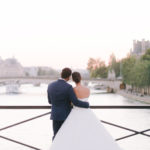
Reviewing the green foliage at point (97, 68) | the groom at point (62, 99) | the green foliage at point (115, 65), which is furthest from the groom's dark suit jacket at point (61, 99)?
the green foliage at point (97, 68)

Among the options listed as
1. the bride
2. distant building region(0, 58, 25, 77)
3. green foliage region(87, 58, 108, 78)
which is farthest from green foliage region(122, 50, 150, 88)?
distant building region(0, 58, 25, 77)

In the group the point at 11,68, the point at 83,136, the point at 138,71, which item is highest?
the point at 11,68

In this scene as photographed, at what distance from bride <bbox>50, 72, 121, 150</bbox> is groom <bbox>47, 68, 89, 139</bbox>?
90 millimetres

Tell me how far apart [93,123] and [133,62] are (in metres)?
51.1

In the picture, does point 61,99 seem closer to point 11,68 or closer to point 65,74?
point 65,74

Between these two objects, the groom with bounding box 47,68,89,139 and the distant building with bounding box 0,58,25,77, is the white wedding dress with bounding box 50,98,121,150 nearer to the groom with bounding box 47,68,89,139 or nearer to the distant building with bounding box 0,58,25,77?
the groom with bounding box 47,68,89,139

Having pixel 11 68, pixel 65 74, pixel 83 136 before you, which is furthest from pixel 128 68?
pixel 11 68

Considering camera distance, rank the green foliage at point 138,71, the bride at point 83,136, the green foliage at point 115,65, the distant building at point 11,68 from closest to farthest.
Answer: the bride at point 83,136
the green foliage at point 138,71
the green foliage at point 115,65
the distant building at point 11,68

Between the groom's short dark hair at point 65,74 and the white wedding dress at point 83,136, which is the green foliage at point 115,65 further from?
the white wedding dress at point 83,136

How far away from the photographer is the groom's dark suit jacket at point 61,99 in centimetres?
262

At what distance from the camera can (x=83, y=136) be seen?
2.53 metres

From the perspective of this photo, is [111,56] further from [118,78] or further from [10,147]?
[10,147]

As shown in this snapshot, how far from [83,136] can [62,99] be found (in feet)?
1.10

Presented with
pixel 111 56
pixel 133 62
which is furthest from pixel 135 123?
pixel 111 56
